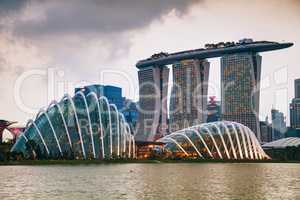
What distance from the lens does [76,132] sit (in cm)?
14162

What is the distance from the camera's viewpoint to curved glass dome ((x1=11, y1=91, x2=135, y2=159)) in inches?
5458

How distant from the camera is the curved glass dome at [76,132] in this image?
139 meters

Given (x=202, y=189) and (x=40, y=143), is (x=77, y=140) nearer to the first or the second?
(x=40, y=143)

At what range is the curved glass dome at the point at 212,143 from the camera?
16425 cm

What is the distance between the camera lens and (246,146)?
176 meters

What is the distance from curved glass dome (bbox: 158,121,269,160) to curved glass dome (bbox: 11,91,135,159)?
73.6 ft

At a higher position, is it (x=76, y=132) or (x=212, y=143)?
(x=76, y=132)

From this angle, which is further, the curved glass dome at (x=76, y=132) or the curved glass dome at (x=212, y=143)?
the curved glass dome at (x=212, y=143)

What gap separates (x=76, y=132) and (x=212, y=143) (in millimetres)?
46591

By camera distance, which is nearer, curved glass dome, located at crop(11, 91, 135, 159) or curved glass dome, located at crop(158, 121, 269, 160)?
curved glass dome, located at crop(11, 91, 135, 159)

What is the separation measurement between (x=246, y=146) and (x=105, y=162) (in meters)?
59.8

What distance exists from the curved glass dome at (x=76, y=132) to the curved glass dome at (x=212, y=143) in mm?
22434

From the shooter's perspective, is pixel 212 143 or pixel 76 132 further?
pixel 212 143

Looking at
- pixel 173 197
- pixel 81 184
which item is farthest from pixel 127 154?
pixel 173 197
